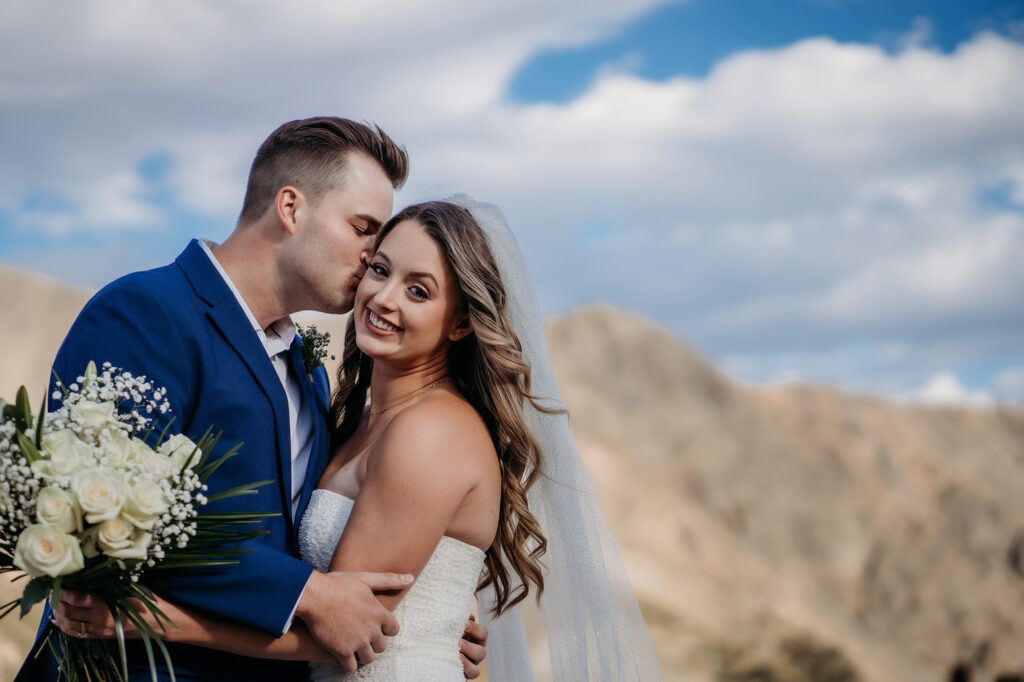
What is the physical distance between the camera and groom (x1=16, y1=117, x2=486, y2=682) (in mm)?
3199

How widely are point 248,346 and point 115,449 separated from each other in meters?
0.95

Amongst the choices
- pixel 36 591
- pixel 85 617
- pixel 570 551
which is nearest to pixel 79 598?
pixel 85 617

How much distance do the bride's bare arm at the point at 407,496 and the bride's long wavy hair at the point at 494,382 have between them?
1.14 feet

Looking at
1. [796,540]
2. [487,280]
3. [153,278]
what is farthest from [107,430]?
[796,540]

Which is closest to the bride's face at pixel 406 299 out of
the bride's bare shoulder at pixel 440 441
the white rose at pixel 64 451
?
the bride's bare shoulder at pixel 440 441

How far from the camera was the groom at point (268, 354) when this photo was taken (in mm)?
3199

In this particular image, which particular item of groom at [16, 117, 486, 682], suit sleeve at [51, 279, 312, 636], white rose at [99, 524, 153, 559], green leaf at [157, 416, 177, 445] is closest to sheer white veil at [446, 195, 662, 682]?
groom at [16, 117, 486, 682]

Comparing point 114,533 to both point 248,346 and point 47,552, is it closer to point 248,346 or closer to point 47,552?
point 47,552

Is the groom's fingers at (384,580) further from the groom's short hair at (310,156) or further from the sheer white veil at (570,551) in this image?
the groom's short hair at (310,156)

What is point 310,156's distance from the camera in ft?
13.5

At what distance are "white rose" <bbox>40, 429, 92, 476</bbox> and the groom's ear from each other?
1496 mm

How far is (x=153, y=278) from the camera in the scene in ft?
11.6

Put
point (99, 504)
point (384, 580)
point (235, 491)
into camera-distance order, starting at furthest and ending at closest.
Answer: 1. point (384, 580)
2. point (235, 491)
3. point (99, 504)

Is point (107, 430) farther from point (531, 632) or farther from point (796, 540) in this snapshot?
point (796, 540)
